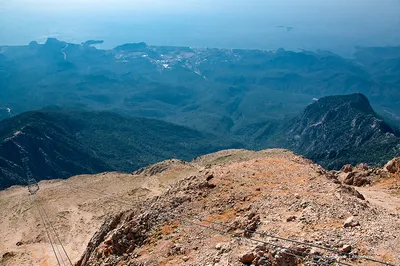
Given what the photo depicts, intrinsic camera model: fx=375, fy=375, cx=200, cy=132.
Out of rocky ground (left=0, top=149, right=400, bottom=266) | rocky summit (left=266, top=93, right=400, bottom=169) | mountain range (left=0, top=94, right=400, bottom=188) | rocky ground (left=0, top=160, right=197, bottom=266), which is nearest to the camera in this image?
rocky ground (left=0, top=149, right=400, bottom=266)

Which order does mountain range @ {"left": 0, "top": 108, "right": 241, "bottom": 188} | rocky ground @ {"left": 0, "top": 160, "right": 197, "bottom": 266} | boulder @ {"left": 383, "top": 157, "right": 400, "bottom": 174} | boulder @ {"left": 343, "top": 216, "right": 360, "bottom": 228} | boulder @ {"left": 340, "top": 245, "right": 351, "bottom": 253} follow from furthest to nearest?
Answer: mountain range @ {"left": 0, "top": 108, "right": 241, "bottom": 188}
rocky ground @ {"left": 0, "top": 160, "right": 197, "bottom": 266}
boulder @ {"left": 383, "top": 157, "right": 400, "bottom": 174}
boulder @ {"left": 343, "top": 216, "right": 360, "bottom": 228}
boulder @ {"left": 340, "top": 245, "right": 351, "bottom": 253}

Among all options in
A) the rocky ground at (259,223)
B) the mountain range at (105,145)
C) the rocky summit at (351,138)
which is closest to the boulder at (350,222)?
the rocky ground at (259,223)

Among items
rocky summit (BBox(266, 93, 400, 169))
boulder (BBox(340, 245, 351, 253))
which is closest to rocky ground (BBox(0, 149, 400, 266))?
boulder (BBox(340, 245, 351, 253))

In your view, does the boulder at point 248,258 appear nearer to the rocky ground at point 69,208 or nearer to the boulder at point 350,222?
the boulder at point 350,222

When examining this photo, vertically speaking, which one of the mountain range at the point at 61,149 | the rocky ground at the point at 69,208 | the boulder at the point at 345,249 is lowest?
the mountain range at the point at 61,149

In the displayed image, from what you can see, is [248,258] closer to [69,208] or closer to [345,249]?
[345,249]

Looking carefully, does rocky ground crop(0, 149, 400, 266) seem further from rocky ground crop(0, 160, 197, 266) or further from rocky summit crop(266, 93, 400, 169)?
rocky summit crop(266, 93, 400, 169)

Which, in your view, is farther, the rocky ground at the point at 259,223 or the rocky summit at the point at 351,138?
the rocky summit at the point at 351,138

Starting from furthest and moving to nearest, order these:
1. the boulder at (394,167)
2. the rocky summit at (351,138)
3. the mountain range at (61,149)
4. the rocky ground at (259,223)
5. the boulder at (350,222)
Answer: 1. the mountain range at (61,149)
2. the rocky summit at (351,138)
3. the boulder at (394,167)
4. the boulder at (350,222)
5. the rocky ground at (259,223)

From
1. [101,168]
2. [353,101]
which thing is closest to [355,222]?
[101,168]

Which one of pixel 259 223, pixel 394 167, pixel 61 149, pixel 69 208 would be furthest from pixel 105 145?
pixel 259 223

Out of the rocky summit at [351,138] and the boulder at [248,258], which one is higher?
the boulder at [248,258]

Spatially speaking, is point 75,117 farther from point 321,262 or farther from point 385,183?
point 321,262

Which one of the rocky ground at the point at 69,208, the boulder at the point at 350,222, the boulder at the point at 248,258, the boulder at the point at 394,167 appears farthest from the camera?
the rocky ground at the point at 69,208
